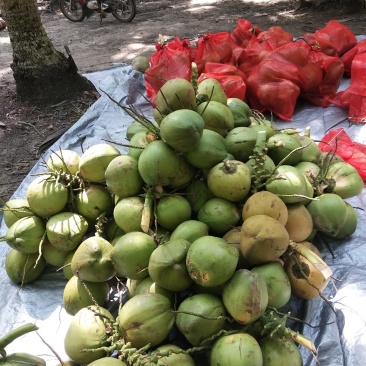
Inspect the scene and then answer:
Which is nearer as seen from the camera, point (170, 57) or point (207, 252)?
point (207, 252)

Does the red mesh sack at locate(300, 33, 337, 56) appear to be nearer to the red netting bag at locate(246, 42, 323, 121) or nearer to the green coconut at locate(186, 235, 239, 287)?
the red netting bag at locate(246, 42, 323, 121)

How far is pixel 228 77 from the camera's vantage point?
3.67 meters

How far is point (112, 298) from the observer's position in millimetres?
2062

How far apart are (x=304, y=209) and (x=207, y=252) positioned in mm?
630

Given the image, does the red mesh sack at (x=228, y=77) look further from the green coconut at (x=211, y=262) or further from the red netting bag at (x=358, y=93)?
the green coconut at (x=211, y=262)

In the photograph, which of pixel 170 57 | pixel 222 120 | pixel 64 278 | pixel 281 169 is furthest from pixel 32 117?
pixel 281 169

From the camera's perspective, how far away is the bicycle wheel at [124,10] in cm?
967

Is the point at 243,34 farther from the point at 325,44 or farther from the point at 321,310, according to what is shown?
the point at 321,310

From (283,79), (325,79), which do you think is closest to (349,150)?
(283,79)

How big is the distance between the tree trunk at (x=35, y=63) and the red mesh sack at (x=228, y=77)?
2.07 m

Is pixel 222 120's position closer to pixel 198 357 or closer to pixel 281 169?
pixel 281 169

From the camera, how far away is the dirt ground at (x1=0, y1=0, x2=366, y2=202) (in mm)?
4617

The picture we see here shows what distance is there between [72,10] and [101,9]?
39.7 inches

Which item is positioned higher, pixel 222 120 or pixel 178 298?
pixel 222 120
